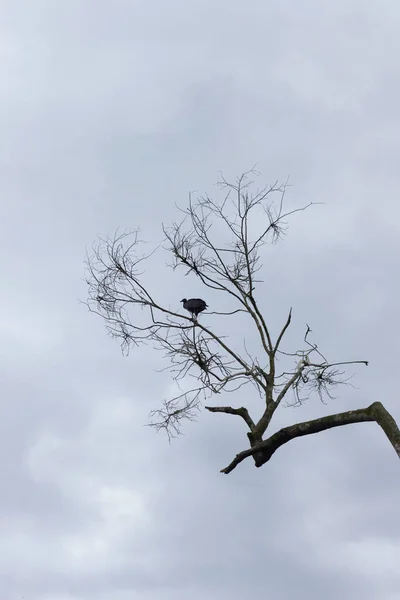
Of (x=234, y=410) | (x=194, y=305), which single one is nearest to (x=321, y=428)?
(x=234, y=410)

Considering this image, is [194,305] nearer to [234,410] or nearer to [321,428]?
[234,410]

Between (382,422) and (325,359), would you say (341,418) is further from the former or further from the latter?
(325,359)

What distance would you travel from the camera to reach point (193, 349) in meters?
13.2

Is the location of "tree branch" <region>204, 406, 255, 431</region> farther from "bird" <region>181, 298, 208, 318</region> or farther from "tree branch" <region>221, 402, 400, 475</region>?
"bird" <region>181, 298, 208, 318</region>

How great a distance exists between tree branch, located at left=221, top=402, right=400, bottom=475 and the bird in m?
3.74

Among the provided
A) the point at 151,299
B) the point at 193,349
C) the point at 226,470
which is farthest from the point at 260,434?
the point at 151,299

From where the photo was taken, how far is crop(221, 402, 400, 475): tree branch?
37.3 feet

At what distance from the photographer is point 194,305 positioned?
15812mm

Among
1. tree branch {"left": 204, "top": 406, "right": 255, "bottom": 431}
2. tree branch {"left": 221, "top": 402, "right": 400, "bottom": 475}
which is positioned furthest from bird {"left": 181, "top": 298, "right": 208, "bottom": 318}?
tree branch {"left": 221, "top": 402, "right": 400, "bottom": 475}

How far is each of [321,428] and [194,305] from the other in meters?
4.58

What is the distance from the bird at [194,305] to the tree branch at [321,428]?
12.3 ft

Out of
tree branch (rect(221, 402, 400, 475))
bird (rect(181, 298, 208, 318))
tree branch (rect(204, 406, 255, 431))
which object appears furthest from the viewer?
bird (rect(181, 298, 208, 318))

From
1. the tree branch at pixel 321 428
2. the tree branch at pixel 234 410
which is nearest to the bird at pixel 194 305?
the tree branch at pixel 234 410

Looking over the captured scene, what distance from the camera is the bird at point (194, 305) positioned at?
51.2ft
